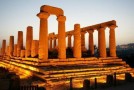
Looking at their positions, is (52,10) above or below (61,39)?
above

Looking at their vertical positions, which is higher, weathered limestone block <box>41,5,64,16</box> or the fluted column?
weathered limestone block <box>41,5,64,16</box>

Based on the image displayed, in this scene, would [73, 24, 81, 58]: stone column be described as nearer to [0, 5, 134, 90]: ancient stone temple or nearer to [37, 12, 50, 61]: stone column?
[0, 5, 134, 90]: ancient stone temple

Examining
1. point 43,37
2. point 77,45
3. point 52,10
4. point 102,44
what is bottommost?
point 77,45

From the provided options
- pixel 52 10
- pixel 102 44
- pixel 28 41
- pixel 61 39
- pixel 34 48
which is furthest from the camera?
pixel 102 44

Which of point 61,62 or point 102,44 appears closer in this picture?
point 61,62

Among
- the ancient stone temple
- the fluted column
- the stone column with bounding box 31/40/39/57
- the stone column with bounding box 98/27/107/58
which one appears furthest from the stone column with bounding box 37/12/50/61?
the stone column with bounding box 98/27/107/58

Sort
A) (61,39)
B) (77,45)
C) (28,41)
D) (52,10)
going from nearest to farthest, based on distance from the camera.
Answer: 1. (52,10)
2. (61,39)
3. (77,45)
4. (28,41)

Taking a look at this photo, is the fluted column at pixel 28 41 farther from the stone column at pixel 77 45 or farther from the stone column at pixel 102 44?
the stone column at pixel 102 44

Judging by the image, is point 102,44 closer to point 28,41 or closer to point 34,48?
point 34,48

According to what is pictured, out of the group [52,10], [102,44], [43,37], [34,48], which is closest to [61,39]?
[43,37]

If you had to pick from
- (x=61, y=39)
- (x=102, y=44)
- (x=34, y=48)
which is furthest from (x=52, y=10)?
(x=102, y=44)

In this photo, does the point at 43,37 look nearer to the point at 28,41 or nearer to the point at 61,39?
the point at 61,39

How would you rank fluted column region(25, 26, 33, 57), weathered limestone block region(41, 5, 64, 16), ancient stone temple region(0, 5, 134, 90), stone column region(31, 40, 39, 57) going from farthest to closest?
1. fluted column region(25, 26, 33, 57)
2. stone column region(31, 40, 39, 57)
3. weathered limestone block region(41, 5, 64, 16)
4. ancient stone temple region(0, 5, 134, 90)

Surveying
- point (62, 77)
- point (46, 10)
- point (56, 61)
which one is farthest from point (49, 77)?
point (46, 10)
